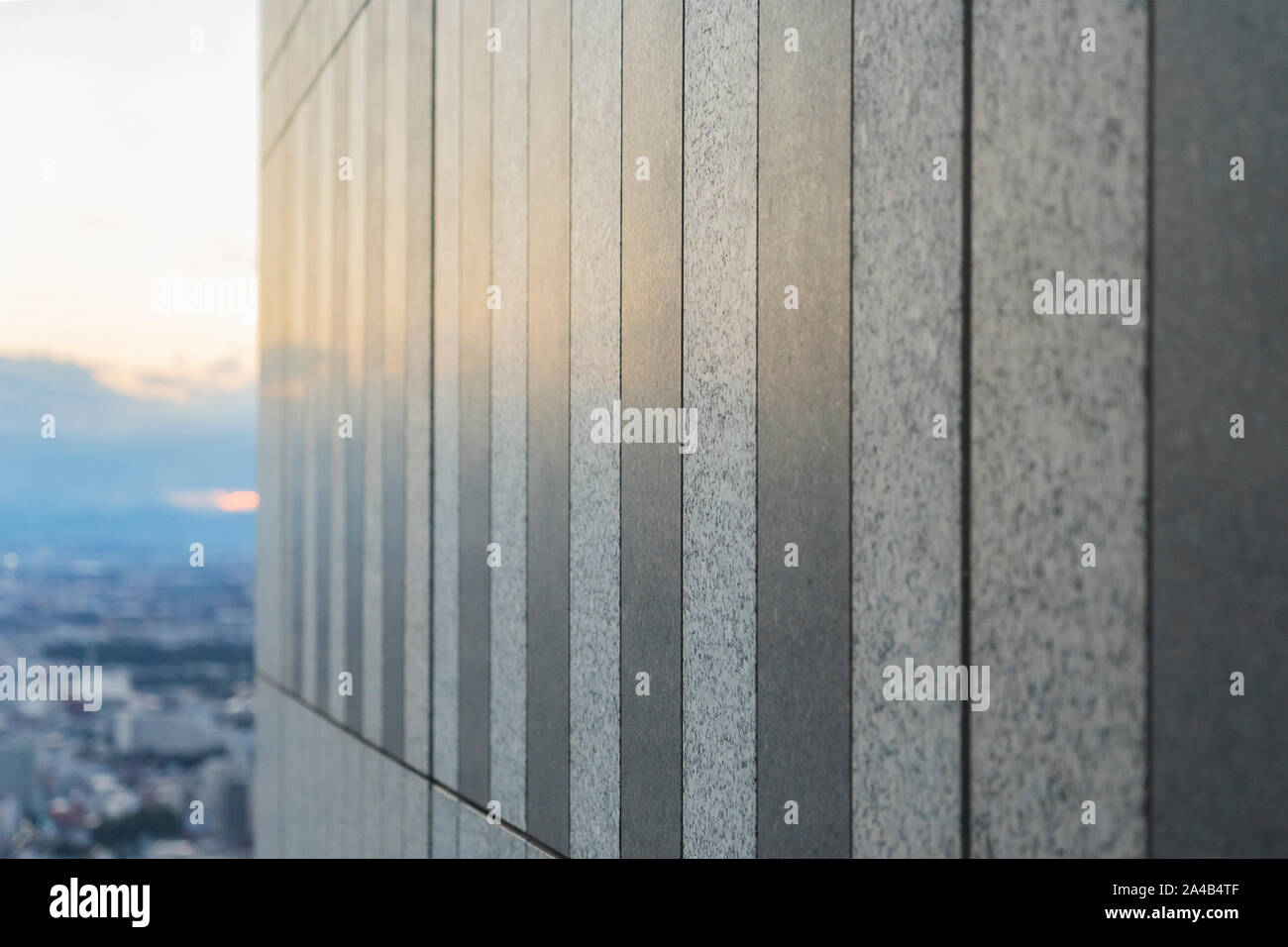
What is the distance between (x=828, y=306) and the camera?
12.9 ft

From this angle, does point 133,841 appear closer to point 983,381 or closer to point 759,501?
point 759,501

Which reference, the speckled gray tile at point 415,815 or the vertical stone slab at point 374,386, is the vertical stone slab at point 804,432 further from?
the vertical stone slab at point 374,386

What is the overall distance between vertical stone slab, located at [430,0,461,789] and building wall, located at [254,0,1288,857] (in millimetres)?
49

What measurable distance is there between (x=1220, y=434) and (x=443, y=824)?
626 cm

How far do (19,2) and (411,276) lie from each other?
38.5 feet

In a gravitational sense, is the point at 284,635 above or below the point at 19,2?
below

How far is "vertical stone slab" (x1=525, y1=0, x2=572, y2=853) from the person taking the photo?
615cm

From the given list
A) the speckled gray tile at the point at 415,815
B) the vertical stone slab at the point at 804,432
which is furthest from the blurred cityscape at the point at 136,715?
the vertical stone slab at the point at 804,432

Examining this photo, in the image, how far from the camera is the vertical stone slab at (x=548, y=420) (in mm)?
6152


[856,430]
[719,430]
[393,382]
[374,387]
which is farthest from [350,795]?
[856,430]

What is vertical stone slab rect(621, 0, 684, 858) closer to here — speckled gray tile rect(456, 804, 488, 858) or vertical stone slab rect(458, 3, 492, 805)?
vertical stone slab rect(458, 3, 492, 805)

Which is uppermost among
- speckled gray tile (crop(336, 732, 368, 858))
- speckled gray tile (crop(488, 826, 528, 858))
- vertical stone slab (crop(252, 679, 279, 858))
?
speckled gray tile (crop(488, 826, 528, 858))

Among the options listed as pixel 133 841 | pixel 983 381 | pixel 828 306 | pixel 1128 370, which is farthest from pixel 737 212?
pixel 133 841

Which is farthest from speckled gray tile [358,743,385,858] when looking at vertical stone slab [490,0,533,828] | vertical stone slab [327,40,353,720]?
vertical stone slab [490,0,533,828]
